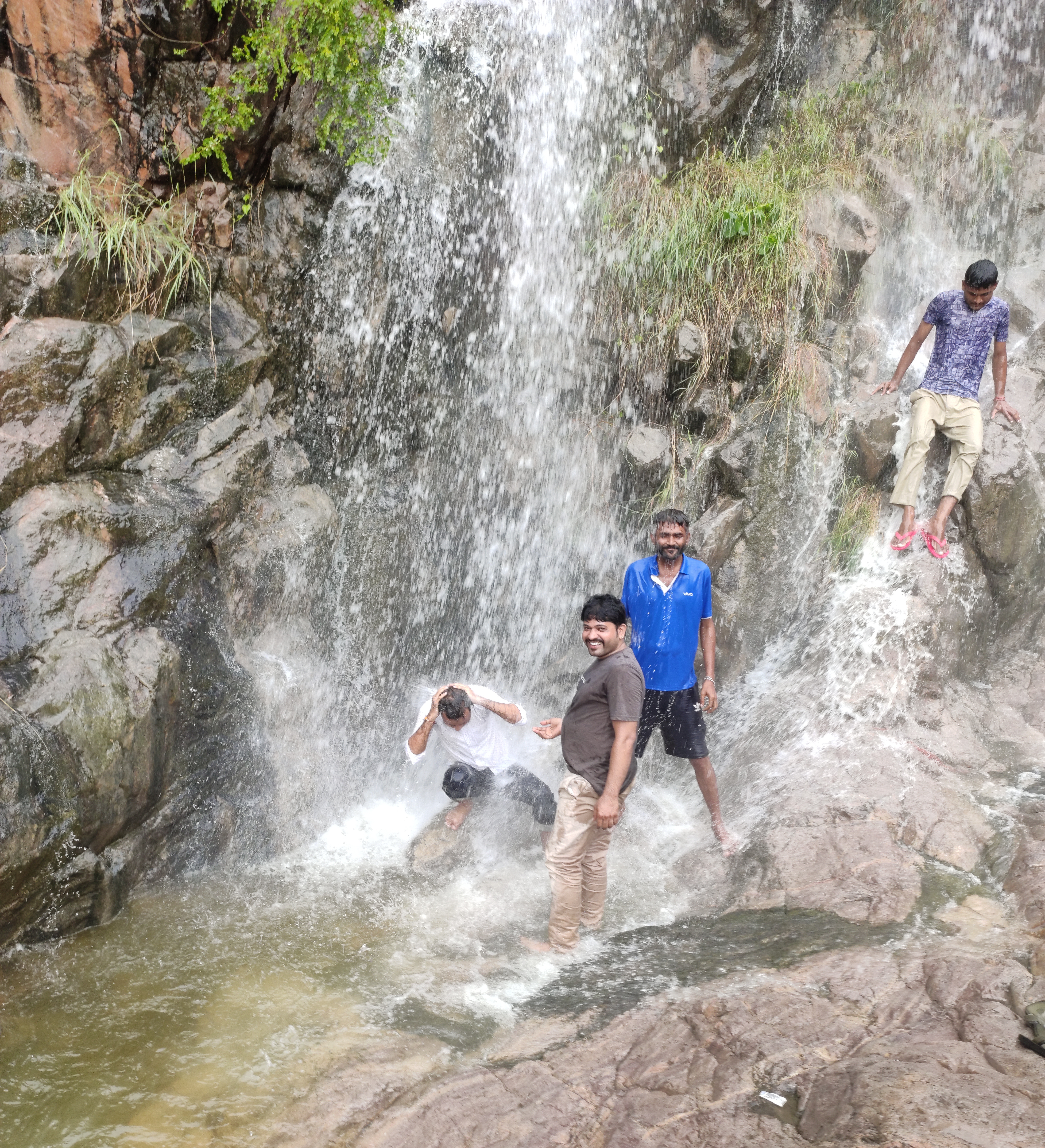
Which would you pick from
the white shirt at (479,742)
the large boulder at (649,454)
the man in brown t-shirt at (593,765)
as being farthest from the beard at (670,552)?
the large boulder at (649,454)

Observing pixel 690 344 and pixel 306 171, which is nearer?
pixel 306 171

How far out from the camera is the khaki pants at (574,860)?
4484 mm

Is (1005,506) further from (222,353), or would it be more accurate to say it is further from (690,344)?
(222,353)

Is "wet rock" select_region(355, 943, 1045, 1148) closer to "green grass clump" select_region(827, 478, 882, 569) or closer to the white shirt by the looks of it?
the white shirt

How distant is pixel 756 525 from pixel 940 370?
64.7 inches

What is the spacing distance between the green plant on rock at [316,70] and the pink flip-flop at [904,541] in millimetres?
4599

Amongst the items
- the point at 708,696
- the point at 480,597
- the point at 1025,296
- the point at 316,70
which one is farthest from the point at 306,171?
the point at 1025,296

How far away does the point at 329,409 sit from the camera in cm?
701

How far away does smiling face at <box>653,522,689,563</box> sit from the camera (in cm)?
502

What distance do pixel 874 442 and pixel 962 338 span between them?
929mm

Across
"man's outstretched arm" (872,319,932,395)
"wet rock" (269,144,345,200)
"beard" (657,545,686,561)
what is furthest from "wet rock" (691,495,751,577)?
"wet rock" (269,144,345,200)

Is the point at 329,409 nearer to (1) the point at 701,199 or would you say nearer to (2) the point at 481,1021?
(1) the point at 701,199

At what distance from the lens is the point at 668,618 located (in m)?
5.14

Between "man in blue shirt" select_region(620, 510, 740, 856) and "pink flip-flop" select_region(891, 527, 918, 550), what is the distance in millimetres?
2153
